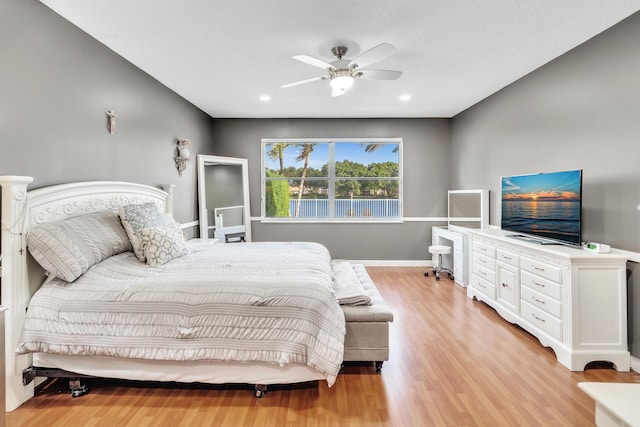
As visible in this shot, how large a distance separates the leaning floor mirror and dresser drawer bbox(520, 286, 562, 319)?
13.7ft

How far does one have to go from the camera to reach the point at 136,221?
2762 mm

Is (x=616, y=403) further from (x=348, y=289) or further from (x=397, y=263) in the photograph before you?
(x=397, y=263)

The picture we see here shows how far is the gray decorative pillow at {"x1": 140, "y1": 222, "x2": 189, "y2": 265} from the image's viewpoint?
2.64 m

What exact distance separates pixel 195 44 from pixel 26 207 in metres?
1.88

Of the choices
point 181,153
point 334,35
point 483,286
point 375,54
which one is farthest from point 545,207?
point 181,153

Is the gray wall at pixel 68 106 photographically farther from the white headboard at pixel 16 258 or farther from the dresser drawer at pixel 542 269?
the dresser drawer at pixel 542 269

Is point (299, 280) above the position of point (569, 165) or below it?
below

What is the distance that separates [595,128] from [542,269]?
1329 millimetres

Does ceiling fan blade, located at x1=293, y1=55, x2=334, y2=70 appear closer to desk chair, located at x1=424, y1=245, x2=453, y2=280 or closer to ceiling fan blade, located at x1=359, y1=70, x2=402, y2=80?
ceiling fan blade, located at x1=359, y1=70, x2=402, y2=80

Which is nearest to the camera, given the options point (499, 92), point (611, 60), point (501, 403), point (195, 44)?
point (501, 403)

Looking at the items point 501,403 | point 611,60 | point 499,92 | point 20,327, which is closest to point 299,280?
point 501,403

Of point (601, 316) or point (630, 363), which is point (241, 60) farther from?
point (630, 363)

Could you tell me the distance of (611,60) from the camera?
8.63ft

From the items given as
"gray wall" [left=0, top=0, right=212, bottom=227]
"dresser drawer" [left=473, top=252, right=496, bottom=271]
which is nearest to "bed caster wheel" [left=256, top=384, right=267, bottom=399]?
"gray wall" [left=0, top=0, right=212, bottom=227]
